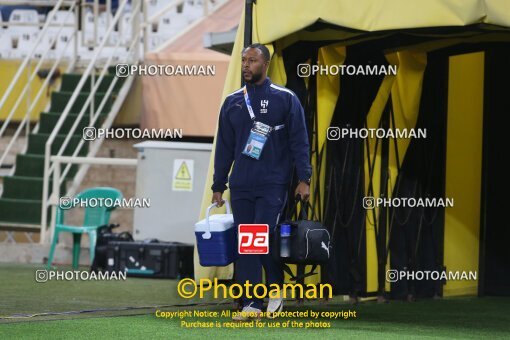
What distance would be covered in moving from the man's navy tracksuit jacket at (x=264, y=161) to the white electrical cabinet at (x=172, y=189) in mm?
5480

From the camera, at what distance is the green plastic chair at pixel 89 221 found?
595 inches

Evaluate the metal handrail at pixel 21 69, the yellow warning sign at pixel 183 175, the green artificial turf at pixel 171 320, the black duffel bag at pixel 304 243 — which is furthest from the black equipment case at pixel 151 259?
the black duffel bag at pixel 304 243

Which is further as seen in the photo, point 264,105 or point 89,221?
point 89,221

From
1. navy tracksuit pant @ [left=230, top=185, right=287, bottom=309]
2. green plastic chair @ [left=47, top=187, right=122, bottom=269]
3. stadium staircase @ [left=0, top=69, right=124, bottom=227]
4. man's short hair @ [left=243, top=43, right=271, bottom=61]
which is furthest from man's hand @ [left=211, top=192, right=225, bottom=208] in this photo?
stadium staircase @ [left=0, top=69, right=124, bottom=227]

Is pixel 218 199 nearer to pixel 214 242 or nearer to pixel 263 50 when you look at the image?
pixel 214 242

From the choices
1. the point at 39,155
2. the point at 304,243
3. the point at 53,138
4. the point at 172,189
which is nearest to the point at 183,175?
the point at 172,189

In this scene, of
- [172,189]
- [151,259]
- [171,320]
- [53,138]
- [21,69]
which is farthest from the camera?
[21,69]

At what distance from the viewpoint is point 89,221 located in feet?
50.8

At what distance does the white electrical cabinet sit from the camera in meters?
15.0

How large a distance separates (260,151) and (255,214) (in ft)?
1.44

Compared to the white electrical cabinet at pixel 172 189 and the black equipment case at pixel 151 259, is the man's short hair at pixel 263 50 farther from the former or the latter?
the white electrical cabinet at pixel 172 189

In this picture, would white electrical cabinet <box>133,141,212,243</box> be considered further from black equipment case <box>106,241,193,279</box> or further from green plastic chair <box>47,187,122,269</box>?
black equipment case <box>106,241,193,279</box>

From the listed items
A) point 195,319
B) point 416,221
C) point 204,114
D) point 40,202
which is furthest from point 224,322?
point 204,114

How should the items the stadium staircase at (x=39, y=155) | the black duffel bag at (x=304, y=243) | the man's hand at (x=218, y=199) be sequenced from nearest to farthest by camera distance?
1. the black duffel bag at (x=304, y=243)
2. the man's hand at (x=218, y=199)
3. the stadium staircase at (x=39, y=155)
